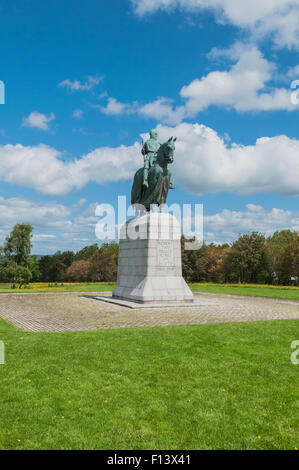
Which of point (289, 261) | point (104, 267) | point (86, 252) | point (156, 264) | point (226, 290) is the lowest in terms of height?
point (226, 290)

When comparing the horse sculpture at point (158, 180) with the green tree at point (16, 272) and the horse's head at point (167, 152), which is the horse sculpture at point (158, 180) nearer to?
the horse's head at point (167, 152)

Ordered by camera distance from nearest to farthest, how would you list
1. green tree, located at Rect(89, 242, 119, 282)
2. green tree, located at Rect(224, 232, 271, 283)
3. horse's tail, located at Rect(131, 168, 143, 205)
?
horse's tail, located at Rect(131, 168, 143, 205)
green tree, located at Rect(224, 232, 271, 283)
green tree, located at Rect(89, 242, 119, 282)

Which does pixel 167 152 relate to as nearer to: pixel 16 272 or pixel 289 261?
pixel 16 272

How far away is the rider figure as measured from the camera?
1977 cm

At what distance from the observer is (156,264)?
1838cm

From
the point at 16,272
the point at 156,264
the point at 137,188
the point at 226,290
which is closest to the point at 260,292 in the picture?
the point at 226,290

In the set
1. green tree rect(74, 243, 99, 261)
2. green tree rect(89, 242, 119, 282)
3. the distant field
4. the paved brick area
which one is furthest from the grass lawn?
green tree rect(74, 243, 99, 261)

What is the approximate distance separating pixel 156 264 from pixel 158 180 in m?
4.58

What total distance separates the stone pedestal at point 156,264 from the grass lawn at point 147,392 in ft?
27.5

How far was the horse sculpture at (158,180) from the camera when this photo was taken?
60.1ft

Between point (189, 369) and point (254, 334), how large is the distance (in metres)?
3.69

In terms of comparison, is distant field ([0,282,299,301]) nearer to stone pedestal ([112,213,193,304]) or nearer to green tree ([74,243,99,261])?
stone pedestal ([112,213,193,304])

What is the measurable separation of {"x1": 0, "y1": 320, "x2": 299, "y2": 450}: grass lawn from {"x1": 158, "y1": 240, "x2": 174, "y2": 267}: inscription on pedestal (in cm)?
913

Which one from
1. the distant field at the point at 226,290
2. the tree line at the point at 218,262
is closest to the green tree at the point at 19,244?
the tree line at the point at 218,262
